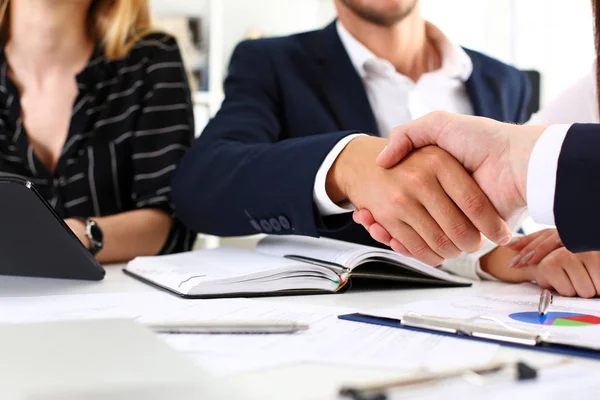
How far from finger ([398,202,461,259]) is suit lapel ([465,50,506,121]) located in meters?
0.60

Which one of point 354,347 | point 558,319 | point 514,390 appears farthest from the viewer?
point 558,319

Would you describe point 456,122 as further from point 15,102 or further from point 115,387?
point 15,102

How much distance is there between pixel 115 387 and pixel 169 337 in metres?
0.14

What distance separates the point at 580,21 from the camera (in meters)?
2.61

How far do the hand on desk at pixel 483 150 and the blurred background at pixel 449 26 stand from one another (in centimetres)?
209

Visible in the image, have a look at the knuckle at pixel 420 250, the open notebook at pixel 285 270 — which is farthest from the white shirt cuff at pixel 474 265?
the knuckle at pixel 420 250

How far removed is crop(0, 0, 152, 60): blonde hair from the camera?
4.52 feet

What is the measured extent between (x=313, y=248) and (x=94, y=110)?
0.72 m

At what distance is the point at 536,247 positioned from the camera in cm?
81

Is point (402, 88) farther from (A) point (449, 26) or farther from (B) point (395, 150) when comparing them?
(A) point (449, 26)

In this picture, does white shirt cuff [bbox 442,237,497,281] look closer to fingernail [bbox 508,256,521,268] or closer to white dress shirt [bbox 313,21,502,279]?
fingernail [bbox 508,256,521,268]

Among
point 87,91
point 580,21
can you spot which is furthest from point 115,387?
point 580,21

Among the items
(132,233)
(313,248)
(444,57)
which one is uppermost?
(444,57)

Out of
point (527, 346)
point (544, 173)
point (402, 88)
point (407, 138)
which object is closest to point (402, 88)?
point (402, 88)
